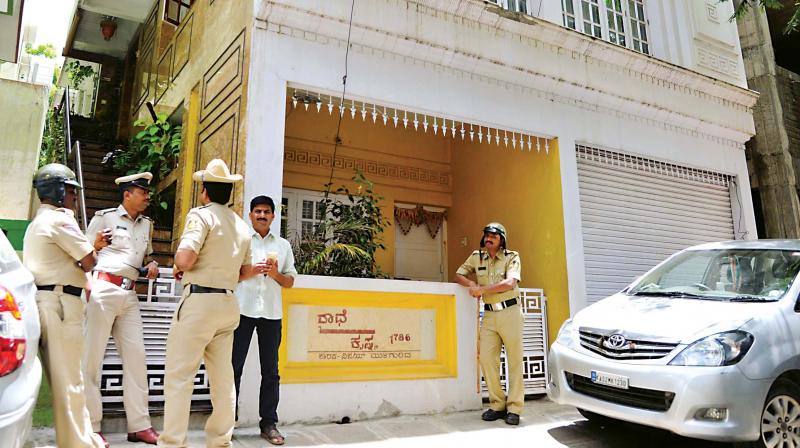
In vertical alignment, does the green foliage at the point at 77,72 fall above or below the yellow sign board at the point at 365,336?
above

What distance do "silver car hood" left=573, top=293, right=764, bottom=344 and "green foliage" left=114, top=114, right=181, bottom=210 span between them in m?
5.99

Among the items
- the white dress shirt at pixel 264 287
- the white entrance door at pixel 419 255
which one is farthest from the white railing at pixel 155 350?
the white entrance door at pixel 419 255

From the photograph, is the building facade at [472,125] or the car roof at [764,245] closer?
the car roof at [764,245]

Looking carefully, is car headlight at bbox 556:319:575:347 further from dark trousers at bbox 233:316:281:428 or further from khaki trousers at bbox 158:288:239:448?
khaki trousers at bbox 158:288:239:448

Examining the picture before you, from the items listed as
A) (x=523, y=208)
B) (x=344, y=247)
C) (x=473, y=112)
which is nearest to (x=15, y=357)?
(x=344, y=247)

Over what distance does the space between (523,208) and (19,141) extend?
254 inches

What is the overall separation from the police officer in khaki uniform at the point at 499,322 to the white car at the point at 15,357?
3638 mm

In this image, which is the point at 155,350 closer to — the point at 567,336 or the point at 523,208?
the point at 567,336

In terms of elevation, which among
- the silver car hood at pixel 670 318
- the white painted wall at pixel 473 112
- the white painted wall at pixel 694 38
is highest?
the white painted wall at pixel 694 38

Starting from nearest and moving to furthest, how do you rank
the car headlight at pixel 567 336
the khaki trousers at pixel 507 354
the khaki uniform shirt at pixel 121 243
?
the khaki uniform shirt at pixel 121 243, the car headlight at pixel 567 336, the khaki trousers at pixel 507 354

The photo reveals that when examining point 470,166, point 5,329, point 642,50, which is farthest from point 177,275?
point 642,50

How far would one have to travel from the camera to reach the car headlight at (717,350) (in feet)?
11.3

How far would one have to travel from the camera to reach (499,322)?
491cm

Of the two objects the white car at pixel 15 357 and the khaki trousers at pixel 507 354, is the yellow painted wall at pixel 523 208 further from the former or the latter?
the white car at pixel 15 357
